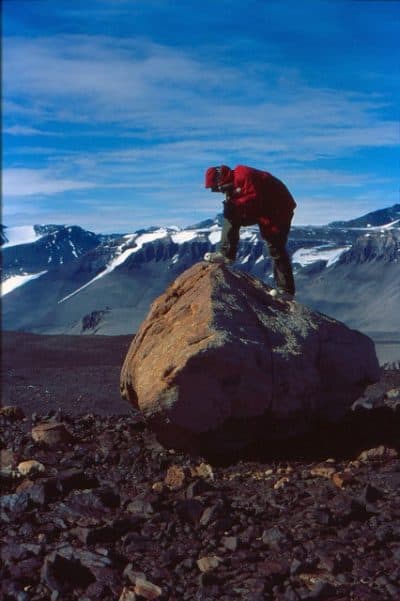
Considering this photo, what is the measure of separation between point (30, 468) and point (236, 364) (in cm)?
316

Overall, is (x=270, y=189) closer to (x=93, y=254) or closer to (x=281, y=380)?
(x=281, y=380)

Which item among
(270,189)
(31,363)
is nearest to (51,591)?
(270,189)

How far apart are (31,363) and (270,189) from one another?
43.9 feet

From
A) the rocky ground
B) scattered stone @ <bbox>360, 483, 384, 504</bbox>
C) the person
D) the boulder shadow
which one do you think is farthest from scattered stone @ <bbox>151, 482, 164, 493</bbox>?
the person

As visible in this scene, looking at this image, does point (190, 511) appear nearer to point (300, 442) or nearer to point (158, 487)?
point (158, 487)

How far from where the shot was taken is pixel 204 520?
7297 millimetres

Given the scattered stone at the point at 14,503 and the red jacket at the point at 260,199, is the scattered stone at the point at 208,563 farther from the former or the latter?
the red jacket at the point at 260,199

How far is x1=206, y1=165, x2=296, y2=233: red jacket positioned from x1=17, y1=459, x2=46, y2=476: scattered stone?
465 centimetres

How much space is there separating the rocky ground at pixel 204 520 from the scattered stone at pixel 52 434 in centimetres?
8

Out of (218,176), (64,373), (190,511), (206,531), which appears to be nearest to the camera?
(206,531)

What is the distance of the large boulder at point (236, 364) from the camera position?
8.85 metres

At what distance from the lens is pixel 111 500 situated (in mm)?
8070

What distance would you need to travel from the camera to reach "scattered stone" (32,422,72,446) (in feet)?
35.2

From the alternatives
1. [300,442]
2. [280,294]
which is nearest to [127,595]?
[300,442]
